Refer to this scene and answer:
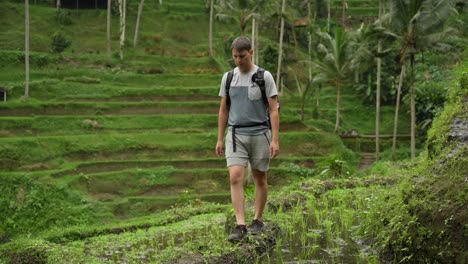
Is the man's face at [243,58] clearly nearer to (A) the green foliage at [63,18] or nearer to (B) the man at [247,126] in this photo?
(B) the man at [247,126]

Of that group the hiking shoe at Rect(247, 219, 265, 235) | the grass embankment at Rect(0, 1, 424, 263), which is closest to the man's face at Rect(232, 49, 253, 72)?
the hiking shoe at Rect(247, 219, 265, 235)

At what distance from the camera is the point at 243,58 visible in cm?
521

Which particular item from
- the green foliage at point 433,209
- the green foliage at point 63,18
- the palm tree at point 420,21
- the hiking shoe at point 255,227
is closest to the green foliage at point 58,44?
the green foliage at point 63,18

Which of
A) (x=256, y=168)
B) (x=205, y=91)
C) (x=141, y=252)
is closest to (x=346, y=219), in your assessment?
(x=256, y=168)

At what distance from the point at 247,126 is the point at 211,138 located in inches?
895

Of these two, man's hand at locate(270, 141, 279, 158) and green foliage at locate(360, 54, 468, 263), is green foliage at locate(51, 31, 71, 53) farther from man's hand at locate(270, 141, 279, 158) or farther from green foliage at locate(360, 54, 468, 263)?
green foliage at locate(360, 54, 468, 263)

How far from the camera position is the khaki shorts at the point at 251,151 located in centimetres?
528

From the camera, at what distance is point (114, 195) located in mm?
22688

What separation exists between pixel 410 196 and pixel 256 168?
1521mm

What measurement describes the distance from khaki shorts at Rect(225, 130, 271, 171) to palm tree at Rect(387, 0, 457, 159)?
672 inches

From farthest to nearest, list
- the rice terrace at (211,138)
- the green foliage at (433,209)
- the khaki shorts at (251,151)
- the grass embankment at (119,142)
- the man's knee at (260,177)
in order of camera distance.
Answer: the grass embankment at (119,142) → the man's knee at (260,177) → the khaki shorts at (251,151) → the rice terrace at (211,138) → the green foliage at (433,209)

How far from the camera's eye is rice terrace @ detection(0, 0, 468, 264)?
4.70 meters

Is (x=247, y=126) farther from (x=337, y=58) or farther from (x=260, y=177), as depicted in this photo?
(x=337, y=58)

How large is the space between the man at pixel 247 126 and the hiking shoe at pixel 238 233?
21mm
